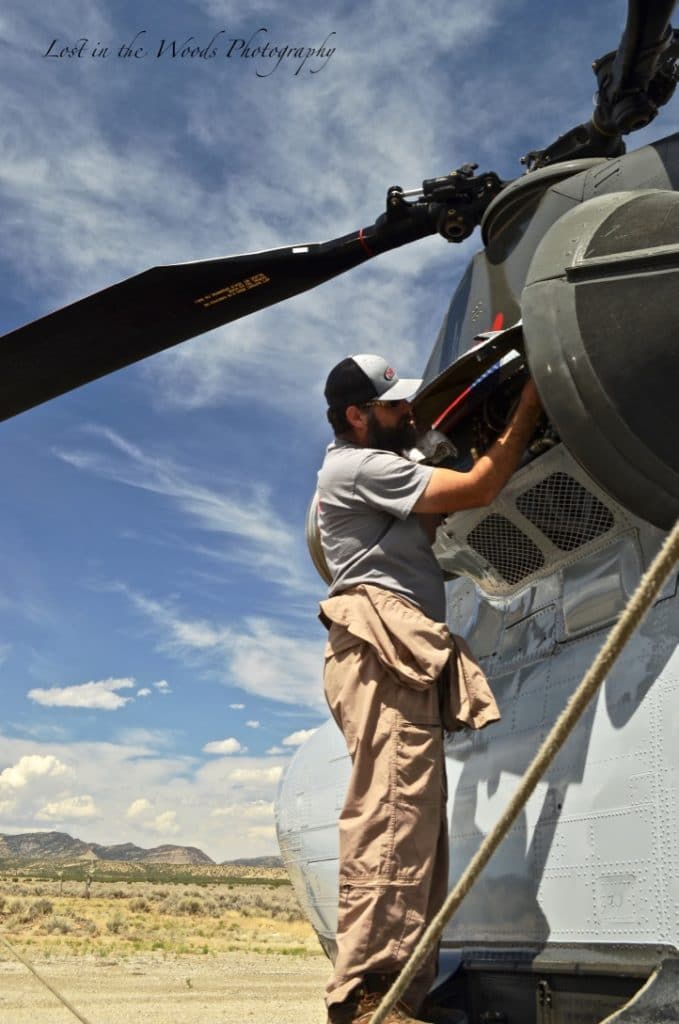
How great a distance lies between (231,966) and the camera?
20609 mm

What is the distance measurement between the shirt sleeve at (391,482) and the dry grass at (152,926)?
71.4ft

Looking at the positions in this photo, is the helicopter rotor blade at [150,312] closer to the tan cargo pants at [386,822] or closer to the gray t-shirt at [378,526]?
the gray t-shirt at [378,526]

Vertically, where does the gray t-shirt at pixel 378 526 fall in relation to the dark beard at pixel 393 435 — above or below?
below

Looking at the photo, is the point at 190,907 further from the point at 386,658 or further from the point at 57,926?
the point at 386,658

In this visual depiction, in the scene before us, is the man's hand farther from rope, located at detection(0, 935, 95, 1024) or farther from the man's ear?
rope, located at detection(0, 935, 95, 1024)

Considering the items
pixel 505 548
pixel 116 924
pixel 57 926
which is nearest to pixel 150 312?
pixel 505 548

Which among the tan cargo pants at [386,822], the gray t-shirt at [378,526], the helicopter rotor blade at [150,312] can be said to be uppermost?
the helicopter rotor blade at [150,312]

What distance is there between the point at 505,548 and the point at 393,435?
0.76 meters

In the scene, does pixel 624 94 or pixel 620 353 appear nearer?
pixel 620 353

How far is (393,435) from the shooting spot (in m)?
3.56

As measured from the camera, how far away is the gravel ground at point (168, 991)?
12.9 metres

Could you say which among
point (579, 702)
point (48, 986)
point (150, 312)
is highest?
point (150, 312)

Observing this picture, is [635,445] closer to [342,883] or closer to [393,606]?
[393,606]

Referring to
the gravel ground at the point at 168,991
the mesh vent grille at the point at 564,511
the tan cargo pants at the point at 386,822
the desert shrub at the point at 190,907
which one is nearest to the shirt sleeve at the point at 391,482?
the tan cargo pants at the point at 386,822
